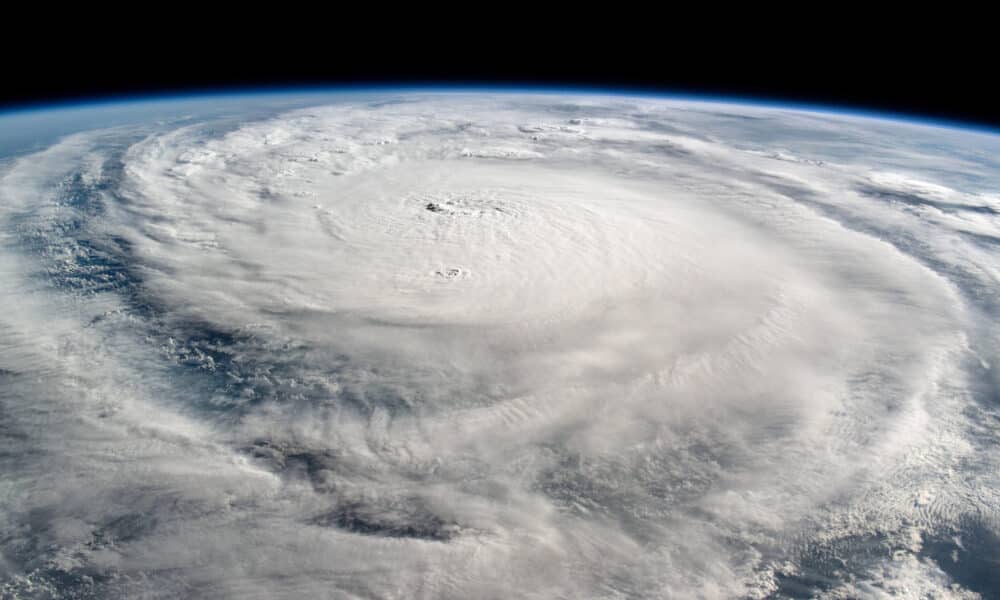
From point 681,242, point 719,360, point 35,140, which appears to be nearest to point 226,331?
point 719,360

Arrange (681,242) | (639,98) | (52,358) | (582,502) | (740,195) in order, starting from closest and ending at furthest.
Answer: (582,502)
(52,358)
(681,242)
(740,195)
(639,98)

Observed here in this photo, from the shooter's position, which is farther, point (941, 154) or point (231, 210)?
point (941, 154)

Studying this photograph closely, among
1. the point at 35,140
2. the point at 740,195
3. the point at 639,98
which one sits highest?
the point at 639,98

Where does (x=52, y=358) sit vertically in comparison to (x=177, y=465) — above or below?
above

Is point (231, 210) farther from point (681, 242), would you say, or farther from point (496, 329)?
point (681, 242)

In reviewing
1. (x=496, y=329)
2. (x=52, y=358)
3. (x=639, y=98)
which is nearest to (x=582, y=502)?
(x=496, y=329)

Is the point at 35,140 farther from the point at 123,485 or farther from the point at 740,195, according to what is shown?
the point at 740,195

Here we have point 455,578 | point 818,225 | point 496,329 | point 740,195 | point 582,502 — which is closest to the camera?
point 455,578
